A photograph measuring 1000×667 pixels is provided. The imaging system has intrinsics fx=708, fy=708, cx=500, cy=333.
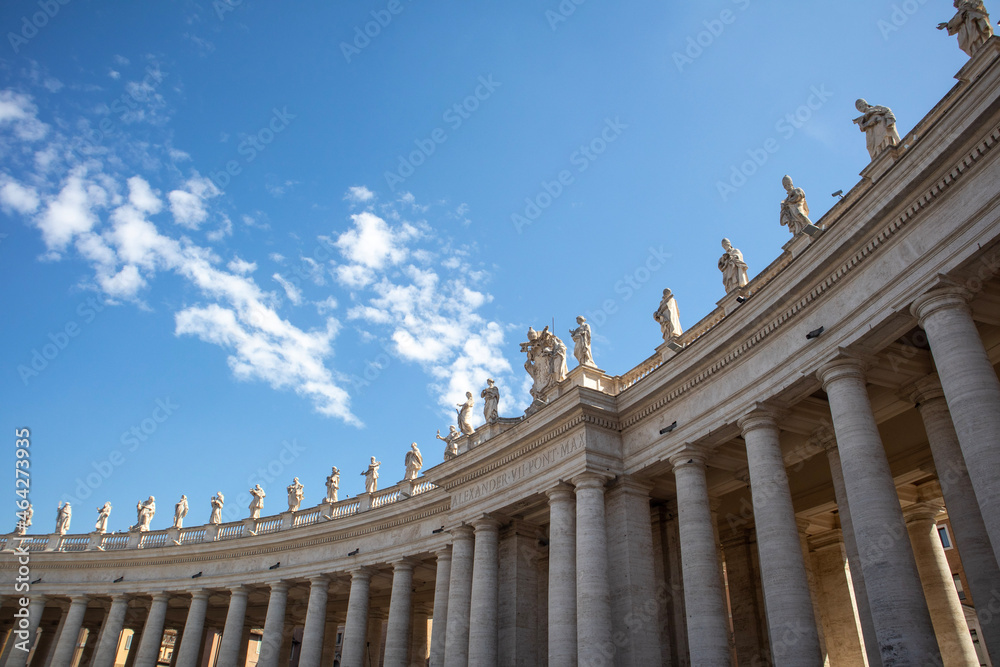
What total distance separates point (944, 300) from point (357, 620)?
111ft

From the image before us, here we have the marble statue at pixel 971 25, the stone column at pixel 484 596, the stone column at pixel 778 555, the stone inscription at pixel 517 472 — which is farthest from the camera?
the stone column at pixel 484 596

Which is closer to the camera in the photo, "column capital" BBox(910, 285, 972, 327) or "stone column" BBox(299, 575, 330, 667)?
"column capital" BBox(910, 285, 972, 327)

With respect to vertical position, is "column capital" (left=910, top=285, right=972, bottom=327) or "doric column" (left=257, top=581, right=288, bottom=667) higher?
"column capital" (left=910, top=285, right=972, bottom=327)

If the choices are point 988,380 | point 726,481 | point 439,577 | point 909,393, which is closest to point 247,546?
point 439,577

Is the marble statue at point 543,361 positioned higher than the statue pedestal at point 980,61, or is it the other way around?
the marble statue at point 543,361

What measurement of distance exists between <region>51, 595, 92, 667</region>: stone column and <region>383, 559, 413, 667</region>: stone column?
1034 inches

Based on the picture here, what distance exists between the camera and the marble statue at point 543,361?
1268 inches

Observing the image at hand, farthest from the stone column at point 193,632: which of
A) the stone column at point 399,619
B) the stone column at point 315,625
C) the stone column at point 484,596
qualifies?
the stone column at point 484,596

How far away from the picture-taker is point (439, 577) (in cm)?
3584

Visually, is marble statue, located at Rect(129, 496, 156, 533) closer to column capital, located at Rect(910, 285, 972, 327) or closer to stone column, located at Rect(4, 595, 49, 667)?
stone column, located at Rect(4, 595, 49, 667)

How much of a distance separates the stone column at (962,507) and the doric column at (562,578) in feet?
42.0

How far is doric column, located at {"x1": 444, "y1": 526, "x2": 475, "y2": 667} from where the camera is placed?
101ft

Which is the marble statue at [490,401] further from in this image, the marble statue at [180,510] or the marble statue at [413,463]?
the marble statue at [180,510]

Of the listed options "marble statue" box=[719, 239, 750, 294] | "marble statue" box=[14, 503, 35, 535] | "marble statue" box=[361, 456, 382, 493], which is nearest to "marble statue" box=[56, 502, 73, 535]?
"marble statue" box=[14, 503, 35, 535]
